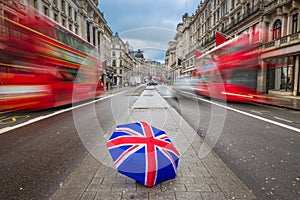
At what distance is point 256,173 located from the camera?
2.80 meters

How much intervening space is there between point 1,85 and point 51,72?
210 cm

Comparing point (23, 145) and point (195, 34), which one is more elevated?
point (195, 34)

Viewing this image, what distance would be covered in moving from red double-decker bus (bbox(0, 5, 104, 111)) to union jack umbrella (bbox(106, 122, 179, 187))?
7.11 metres

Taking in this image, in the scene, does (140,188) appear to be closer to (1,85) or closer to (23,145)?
(23,145)

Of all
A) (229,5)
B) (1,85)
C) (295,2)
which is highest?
(229,5)

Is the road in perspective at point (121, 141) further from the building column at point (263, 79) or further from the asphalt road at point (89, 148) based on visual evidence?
the building column at point (263, 79)

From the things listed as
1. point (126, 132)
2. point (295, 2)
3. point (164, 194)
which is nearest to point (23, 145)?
point (126, 132)

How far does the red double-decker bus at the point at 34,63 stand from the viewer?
268 inches

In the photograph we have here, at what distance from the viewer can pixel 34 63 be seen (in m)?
7.46

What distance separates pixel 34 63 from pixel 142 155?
7796 mm

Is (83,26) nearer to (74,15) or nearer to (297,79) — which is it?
(74,15)

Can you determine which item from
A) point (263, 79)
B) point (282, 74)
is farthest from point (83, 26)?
point (282, 74)

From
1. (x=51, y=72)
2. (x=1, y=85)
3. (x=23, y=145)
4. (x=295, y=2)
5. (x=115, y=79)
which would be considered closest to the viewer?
(x=23, y=145)

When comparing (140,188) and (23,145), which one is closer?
(140,188)
